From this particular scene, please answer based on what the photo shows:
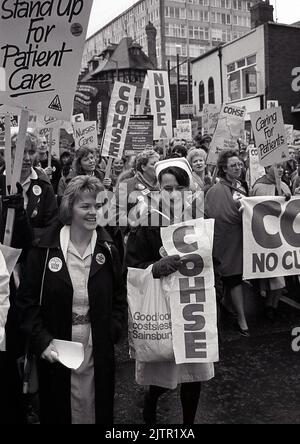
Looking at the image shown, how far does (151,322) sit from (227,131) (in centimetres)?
654

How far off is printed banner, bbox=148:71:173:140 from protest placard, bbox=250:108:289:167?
2559mm

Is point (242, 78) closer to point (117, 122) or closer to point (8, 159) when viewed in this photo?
point (117, 122)

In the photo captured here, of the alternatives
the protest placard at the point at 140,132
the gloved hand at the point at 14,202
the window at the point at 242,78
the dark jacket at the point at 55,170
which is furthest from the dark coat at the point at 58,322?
the window at the point at 242,78

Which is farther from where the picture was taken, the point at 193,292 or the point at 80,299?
the point at 193,292

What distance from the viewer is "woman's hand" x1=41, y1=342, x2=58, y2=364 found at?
280 centimetres

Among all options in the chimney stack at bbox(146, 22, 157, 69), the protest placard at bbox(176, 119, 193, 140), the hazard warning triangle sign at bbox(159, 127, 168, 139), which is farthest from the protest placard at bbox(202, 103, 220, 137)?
the chimney stack at bbox(146, 22, 157, 69)

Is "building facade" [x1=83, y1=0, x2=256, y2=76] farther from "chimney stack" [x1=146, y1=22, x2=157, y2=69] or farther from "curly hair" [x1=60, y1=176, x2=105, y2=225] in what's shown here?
"curly hair" [x1=60, y1=176, x2=105, y2=225]

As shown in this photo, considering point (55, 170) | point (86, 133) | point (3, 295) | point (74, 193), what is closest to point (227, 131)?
point (86, 133)

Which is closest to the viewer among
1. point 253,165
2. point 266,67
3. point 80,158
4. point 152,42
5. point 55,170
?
point 80,158

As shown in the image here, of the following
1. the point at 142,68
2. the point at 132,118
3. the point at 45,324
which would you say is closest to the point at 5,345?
the point at 45,324

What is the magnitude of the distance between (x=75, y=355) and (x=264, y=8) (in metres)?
27.2

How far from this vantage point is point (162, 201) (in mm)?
3463

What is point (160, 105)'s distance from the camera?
9.44 m
